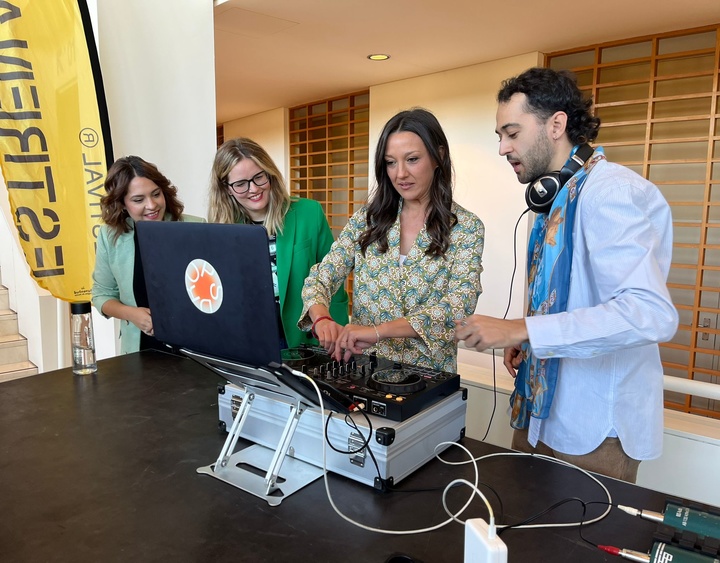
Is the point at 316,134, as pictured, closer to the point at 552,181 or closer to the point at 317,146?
the point at 317,146

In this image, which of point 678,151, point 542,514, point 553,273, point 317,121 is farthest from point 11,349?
point 678,151

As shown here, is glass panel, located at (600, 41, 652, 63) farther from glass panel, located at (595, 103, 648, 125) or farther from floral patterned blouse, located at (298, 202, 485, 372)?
floral patterned blouse, located at (298, 202, 485, 372)

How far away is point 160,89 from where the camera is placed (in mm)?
3238

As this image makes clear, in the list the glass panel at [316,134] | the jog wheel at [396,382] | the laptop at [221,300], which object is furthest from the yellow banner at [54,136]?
the glass panel at [316,134]

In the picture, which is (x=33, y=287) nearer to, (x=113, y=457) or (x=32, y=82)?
(x=32, y=82)

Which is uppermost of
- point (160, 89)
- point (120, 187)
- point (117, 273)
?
point (160, 89)

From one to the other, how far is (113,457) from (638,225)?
1232 mm

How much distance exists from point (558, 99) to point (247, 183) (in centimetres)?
107

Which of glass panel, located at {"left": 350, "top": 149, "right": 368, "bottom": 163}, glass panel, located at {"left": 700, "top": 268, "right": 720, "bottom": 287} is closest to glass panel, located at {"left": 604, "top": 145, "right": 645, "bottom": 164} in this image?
glass panel, located at {"left": 700, "top": 268, "right": 720, "bottom": 287}

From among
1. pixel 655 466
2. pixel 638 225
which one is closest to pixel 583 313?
pixel 638 225

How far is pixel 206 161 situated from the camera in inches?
137

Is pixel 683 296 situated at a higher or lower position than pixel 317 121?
lower

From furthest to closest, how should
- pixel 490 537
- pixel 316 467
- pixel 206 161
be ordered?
pixel 206 161 → pixel 316 467 → pixel 490 537

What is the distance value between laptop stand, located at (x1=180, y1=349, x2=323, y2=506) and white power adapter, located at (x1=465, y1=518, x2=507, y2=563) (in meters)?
0.41
